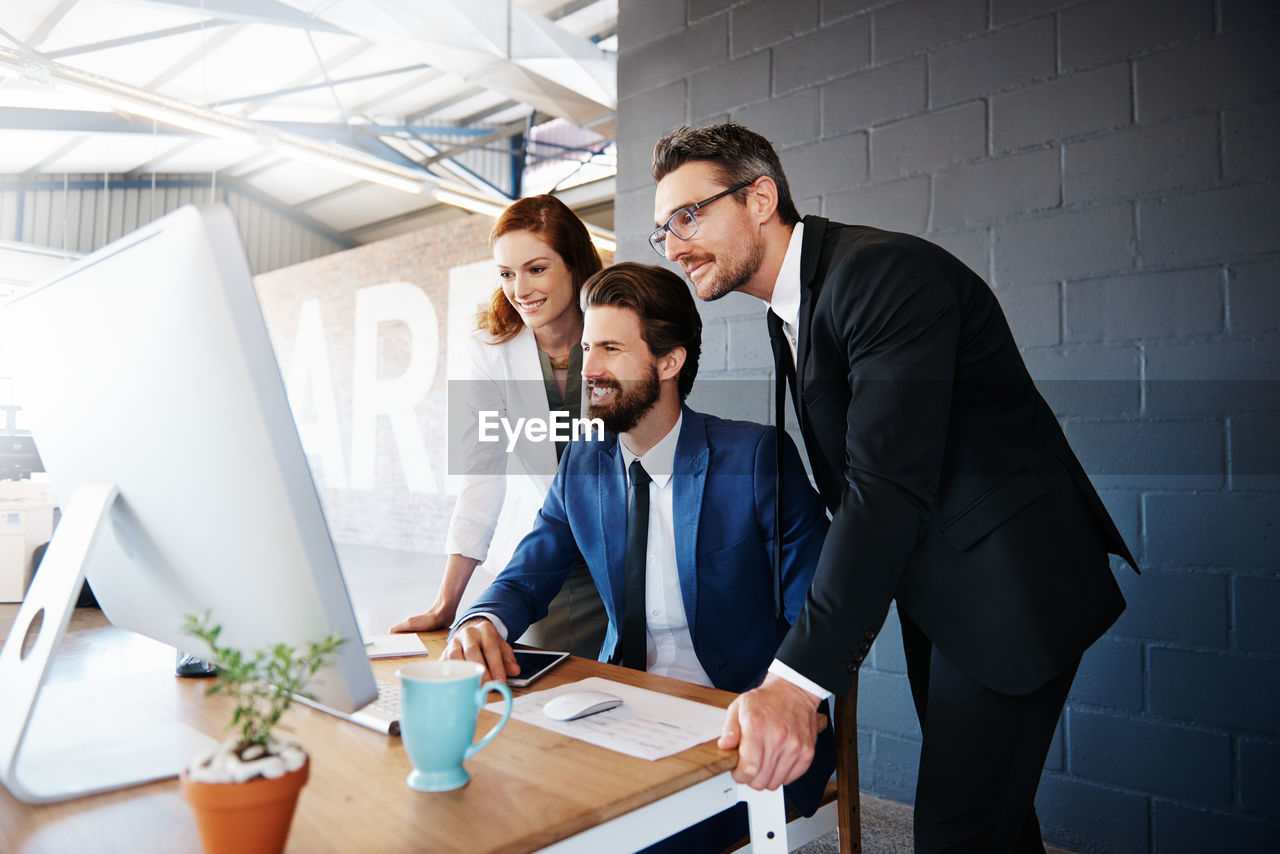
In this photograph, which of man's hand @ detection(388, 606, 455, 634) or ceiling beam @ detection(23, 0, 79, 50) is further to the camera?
ceiling beam @ detection(23, 0, 79, 50)

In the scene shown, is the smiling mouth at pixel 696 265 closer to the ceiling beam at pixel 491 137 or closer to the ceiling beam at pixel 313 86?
the ceiling beam at pixel 313 86

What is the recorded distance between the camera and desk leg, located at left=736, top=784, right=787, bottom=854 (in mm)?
833

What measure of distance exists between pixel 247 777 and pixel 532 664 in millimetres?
674

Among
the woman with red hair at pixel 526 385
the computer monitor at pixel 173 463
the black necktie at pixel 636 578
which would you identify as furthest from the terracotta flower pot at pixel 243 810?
the woman with red hair at pixel 526 385

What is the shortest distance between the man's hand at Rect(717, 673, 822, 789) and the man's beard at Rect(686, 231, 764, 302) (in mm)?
749

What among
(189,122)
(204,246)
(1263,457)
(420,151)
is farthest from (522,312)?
(420,151)

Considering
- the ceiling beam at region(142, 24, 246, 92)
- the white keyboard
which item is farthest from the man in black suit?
the ceiling beam at region(142, 24, 246, 92)

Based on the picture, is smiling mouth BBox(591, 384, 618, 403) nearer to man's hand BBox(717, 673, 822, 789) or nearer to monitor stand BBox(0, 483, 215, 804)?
man's hand BBox(717, 673, 822, 789)

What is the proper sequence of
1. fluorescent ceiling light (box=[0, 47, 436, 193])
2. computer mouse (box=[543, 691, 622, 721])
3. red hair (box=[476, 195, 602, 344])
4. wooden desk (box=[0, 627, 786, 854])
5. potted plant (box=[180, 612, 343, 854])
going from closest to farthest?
potted plant (box=[180, 612, 343, 854]), wooden desk (box=[0, 627, 786, 854]), computer mouse (box=[543, 691, 622, 721]), red hair (box=[476, 195, 602, 344]), fluorescent ceiling light (box=[0, 47, 436, 193])

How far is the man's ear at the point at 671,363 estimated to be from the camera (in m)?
1.64

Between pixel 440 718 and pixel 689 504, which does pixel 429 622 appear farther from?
pixel 440 718

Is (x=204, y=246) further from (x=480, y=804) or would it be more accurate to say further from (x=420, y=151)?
(x=420, y=151)

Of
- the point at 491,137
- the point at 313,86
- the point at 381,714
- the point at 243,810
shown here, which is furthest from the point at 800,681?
the point at 491,137

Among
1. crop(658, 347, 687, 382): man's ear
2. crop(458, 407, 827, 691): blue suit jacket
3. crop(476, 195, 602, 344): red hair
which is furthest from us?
crop(476, 195, 602, 344): red hair
